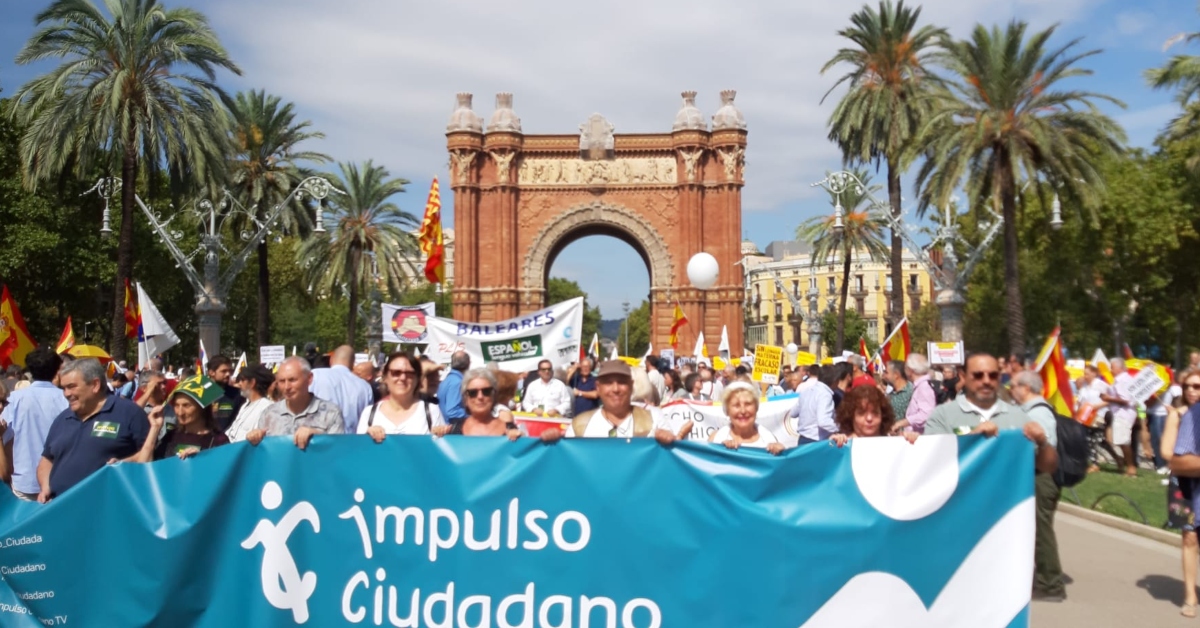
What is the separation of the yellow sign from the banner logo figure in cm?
1426

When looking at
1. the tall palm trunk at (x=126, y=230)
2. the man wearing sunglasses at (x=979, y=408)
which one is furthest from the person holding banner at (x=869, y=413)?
the tall palm trunk at (x=126, y=230)

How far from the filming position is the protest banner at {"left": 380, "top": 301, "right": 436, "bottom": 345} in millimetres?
16594

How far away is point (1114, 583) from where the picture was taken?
26.7 ft

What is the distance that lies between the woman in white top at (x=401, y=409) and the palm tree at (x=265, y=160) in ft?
85.8

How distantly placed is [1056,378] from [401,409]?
843 cm

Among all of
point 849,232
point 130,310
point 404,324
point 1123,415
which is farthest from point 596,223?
point 1123,415

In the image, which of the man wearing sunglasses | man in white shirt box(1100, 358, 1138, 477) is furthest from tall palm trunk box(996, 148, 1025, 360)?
the man wearing sunglasses

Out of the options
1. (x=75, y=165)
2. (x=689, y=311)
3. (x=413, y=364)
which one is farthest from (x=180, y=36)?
(x=689, y=311)

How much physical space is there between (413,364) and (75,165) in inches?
796

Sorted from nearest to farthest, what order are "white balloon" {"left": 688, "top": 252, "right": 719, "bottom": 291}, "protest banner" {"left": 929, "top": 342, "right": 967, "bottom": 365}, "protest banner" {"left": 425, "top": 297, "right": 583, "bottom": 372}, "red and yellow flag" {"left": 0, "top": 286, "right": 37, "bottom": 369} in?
1. "protest banner" {"left": 425, "top": 297, "right": 583, "bottom": 372}
2. "red and yellow flag" {"left": 0, "top": 286, "right": 37, "bottom": 369}
3. "protest banner" {"left": 929, "top": 342, "right": 967, "bottom": 365}
4. "white balloon" {"left": 688, "top": 252, "right": 719, "bottom": 291}

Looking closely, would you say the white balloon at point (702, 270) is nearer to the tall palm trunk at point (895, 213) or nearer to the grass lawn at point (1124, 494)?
the tall palm trunk at point (895, 213)

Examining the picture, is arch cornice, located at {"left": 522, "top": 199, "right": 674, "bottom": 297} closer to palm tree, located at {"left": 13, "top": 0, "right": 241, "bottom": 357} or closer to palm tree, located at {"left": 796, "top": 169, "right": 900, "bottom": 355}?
palm tree, located at {"left": 796, "top": 169, "right": 900, "bottom": 355}

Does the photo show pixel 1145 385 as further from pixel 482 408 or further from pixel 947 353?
pixel 482 408

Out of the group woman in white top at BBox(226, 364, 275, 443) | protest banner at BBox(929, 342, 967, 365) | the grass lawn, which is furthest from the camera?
protest banner at BBox(929, 342, 967, 365)
